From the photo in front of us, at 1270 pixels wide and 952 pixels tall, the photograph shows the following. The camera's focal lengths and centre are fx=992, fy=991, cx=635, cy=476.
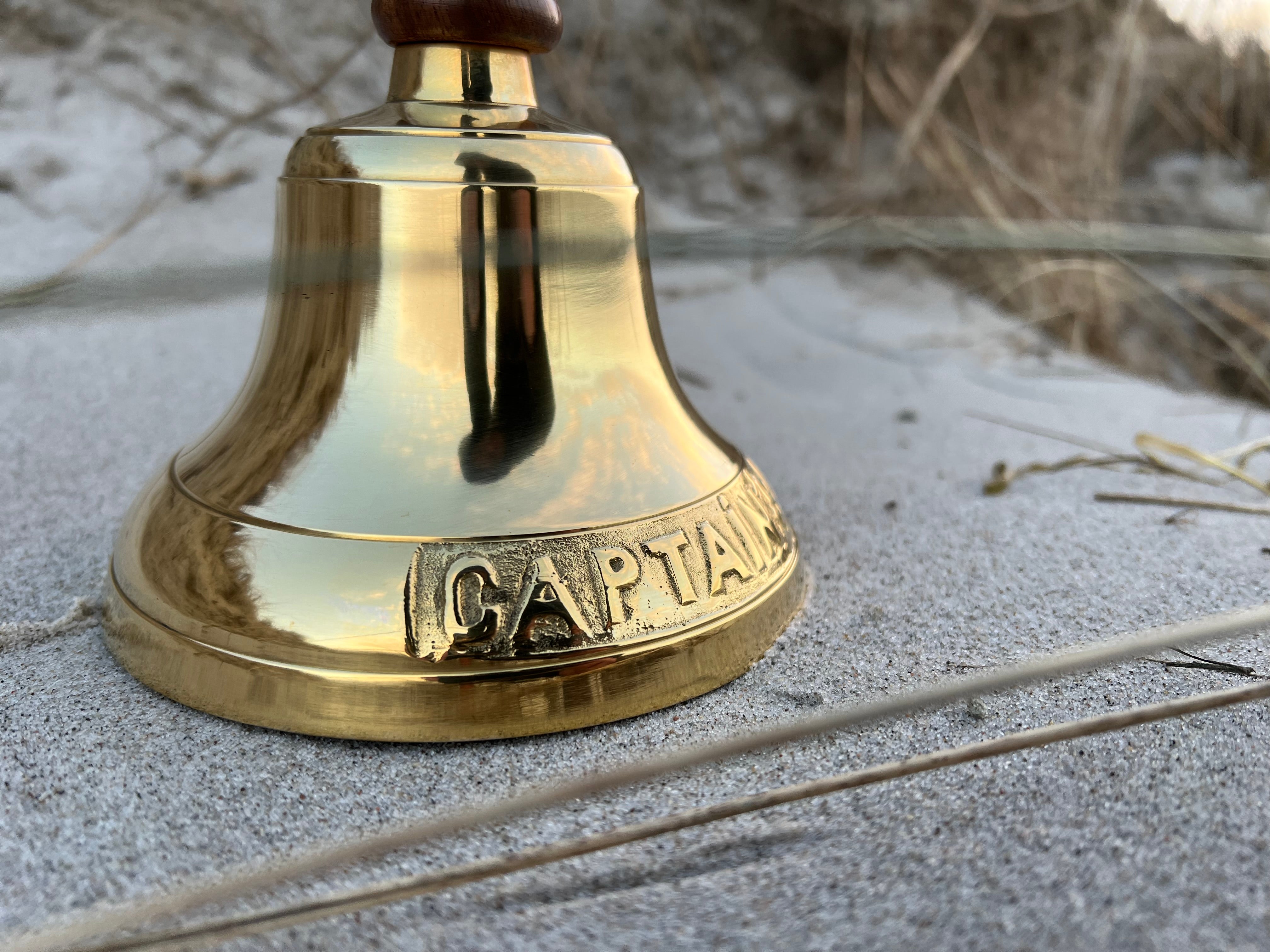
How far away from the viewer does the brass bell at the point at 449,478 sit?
57 cm

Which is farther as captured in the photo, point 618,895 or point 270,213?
point 270,213

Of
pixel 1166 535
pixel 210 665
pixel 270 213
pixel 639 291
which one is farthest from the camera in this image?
pixel 270 213

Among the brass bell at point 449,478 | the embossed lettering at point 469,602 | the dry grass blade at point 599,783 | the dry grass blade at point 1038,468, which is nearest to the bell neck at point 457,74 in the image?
the brass bell at point 449,478

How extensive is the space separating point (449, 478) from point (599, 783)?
284 millimetres

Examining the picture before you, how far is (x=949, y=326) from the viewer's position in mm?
1912

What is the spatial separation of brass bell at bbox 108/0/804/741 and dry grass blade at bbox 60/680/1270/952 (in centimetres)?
13

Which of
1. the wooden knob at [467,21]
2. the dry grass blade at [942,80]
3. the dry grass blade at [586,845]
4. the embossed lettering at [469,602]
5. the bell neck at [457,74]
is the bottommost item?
the dry grass blade at [586,845]

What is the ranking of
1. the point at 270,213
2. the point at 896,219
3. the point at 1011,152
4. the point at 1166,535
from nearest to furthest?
the point at 1166,535
the point at 896,219
the point at 270,213
the point at 1011,152

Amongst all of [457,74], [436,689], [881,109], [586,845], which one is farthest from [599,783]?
[881,109]

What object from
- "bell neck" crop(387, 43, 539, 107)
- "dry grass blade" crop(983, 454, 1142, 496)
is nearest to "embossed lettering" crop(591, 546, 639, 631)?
"bell neck" crop(387, 43, 539, 107)

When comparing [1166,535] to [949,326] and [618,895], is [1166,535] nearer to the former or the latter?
[618,895]

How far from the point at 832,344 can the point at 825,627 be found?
1069mm

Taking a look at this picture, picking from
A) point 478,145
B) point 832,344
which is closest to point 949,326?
point 832,344

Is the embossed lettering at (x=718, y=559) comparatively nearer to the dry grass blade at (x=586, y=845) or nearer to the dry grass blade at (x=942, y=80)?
the dry grass blade at (x=586, y=845)
